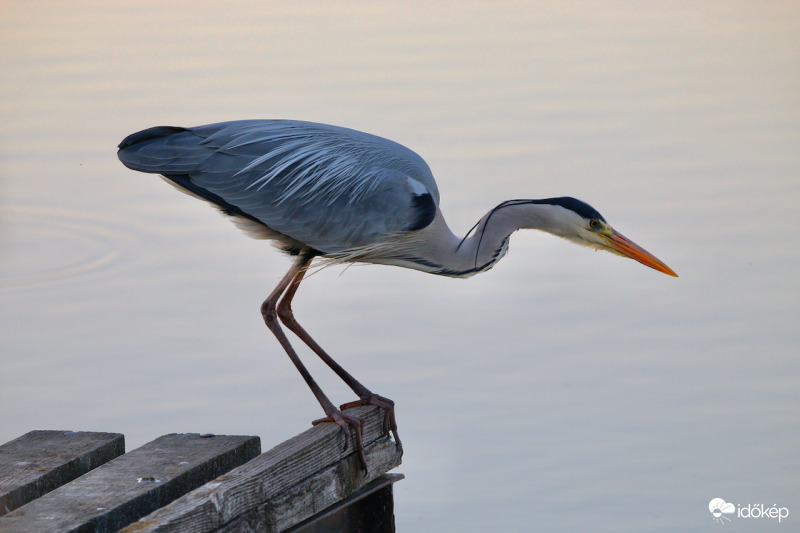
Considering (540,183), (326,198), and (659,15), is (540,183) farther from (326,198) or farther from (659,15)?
(659,15)

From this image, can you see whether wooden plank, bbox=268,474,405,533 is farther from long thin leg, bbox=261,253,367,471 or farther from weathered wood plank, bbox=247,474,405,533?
long thin leg, bbox=261,253,367,471

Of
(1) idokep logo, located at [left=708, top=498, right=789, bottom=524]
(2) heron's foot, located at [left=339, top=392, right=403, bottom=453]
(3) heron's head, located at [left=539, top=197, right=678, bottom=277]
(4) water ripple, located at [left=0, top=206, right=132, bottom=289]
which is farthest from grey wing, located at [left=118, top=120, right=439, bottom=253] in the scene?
(4) water ripple, located at [left=0, top=206, right=132, bottom=289]

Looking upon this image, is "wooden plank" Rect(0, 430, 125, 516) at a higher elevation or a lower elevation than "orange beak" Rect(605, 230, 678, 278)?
lower

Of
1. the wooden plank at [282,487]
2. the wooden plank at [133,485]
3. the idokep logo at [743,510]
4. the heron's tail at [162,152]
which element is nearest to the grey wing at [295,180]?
the heron's tail at [162,152]

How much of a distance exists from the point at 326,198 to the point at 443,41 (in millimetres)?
8602

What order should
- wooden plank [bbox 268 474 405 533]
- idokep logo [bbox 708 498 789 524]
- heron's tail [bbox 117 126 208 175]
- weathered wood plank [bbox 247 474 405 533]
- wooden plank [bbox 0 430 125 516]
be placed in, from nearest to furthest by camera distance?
wooden plank [bbox 0 430 125 516] → weathered wood plank [bbox 247 474 405 533] → wooden plank [bbox 268 474 405 533] → heron's tail [bbox 117 126 208 175] → idokep logo [bbox 708 498 789 524]

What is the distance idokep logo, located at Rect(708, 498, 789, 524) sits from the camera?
569cm

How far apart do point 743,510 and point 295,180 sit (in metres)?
2.59

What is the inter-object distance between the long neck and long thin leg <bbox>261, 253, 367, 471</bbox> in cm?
41

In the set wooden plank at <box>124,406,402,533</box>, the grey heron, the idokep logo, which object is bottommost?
the idokep logo

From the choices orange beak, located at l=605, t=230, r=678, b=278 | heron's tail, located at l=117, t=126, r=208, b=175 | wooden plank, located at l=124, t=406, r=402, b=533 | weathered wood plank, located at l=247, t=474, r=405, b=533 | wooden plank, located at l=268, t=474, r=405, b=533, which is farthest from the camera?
orange beak, located at l=605, t=230, r=678, b=278

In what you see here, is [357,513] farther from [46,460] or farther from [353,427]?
[46,460]

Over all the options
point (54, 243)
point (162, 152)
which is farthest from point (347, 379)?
point (54, 243)

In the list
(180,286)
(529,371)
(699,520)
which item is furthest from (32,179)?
(699,520)
